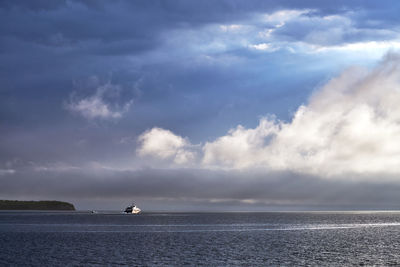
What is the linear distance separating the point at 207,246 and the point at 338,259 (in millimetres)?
36500

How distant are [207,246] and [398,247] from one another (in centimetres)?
4717

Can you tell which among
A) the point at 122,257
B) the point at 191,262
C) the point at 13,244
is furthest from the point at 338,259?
the point at 13,244

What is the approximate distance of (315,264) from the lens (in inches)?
3393

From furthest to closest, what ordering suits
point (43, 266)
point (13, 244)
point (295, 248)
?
point (13, 244), point (295, 248), point (43, 266)

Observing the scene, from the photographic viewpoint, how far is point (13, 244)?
12631 centimetres

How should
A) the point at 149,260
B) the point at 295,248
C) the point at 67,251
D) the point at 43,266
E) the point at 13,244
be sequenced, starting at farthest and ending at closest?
the point at 13,244
the point at 295,248
the point at 67,251
the point at 149,260
the point at 43,266

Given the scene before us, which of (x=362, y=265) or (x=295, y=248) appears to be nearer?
(x=362, y=265)

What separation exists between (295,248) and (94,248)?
47.4 m

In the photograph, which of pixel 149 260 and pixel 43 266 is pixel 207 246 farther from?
pixel 43 266

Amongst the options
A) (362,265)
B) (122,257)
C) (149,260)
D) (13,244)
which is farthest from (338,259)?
(13,244)

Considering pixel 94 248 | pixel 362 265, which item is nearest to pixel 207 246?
pixel 94 248

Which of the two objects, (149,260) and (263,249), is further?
(263,249)

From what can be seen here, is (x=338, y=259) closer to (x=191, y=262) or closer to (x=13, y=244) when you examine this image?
(x=191, y=262)

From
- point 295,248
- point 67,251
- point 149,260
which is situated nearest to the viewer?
point 149,260
